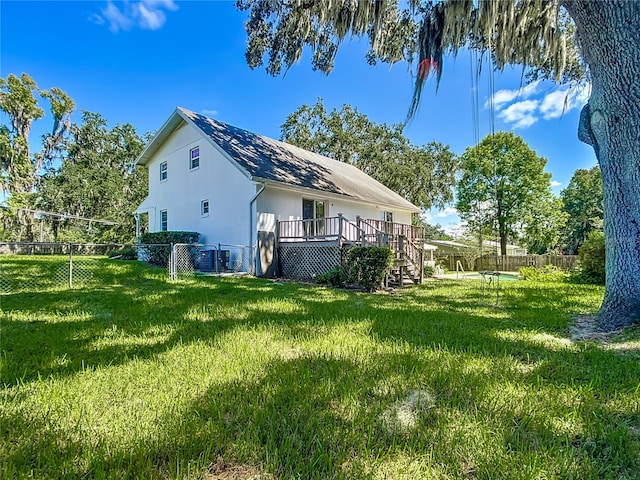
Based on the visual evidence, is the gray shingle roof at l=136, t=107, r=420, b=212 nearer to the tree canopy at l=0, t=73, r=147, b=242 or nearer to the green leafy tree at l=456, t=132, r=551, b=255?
the green leafy tree at l=456, t=132, r=551, b=255

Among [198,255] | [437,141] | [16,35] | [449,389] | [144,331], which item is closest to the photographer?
[449,389]

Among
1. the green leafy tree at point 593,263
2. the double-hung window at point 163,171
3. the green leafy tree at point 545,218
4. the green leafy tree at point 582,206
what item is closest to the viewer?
the green leafy tree at point 593,263

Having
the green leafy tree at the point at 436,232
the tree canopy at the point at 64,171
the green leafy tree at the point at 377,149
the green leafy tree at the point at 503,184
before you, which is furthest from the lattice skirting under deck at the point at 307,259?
the green leafy tree at the point at 436,232

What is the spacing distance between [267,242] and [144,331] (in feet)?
26.7

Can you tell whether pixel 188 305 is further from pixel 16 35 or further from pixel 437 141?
pixel 437 141

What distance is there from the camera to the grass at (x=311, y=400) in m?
1.65

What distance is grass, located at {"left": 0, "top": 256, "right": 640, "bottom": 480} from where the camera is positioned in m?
1.65

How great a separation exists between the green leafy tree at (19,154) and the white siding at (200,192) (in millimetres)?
13325

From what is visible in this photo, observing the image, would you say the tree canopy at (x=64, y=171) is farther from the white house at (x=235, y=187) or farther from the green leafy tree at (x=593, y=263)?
the green leafy tree at (x=593, y=263)

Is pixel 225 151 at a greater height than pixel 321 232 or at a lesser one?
greater

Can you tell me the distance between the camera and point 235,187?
40.4ft

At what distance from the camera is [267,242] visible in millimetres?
12078

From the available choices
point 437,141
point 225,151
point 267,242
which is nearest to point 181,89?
point 225,151

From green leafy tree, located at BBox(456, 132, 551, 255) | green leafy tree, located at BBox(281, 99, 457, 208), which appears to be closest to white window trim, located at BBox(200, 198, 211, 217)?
green leafy tree, located at BBox(281, 99, 457, 208)
